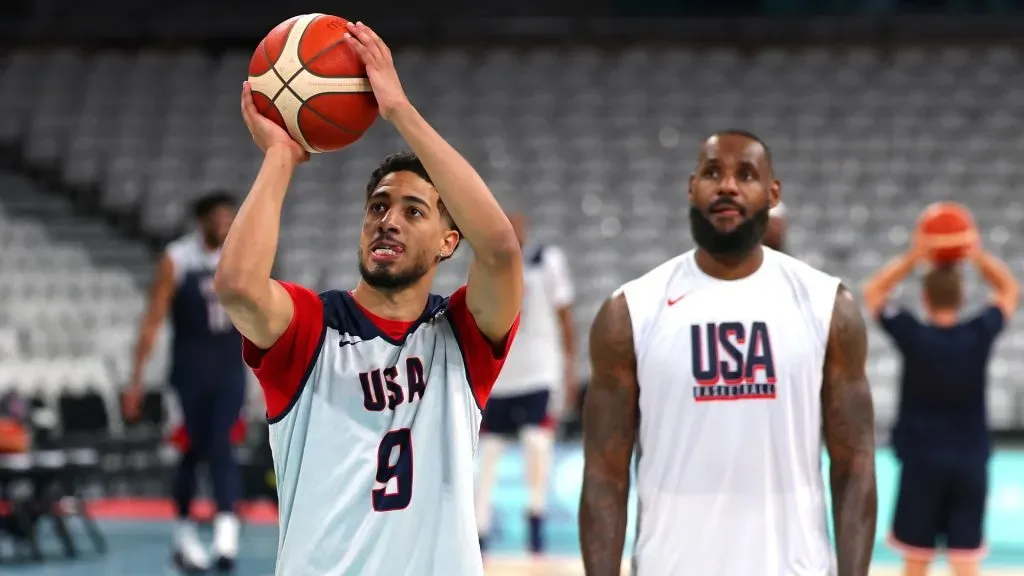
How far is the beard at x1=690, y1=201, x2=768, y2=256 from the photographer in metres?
3.37

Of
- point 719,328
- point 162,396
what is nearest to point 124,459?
point 162,396

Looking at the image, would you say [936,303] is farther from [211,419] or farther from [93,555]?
[93,555]

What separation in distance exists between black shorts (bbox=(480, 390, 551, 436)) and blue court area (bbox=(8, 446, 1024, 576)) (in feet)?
2.28

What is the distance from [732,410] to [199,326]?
14.8 feet

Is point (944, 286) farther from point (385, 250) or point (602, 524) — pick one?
point (385, 250)

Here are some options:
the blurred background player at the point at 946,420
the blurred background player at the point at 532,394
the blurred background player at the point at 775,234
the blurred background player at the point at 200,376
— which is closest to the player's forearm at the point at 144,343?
the blurred background player at the point at 200,376

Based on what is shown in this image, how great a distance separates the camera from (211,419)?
7293mm

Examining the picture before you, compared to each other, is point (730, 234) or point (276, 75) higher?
point (276, 75)

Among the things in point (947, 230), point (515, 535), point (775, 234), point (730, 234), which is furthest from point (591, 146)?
point (730, 234)

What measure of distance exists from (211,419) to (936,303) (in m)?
3.72

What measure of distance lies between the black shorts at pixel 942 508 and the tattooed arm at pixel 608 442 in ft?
8.58

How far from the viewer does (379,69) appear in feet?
8.71

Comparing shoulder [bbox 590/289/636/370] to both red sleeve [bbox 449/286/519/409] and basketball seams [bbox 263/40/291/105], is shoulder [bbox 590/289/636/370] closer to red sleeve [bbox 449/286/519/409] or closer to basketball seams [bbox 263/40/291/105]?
red sleeve [bbox 449/286/519/409]

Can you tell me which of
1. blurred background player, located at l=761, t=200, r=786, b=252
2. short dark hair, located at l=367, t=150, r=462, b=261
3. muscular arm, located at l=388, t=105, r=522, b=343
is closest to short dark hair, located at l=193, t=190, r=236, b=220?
blurred background player, located at l=761, t=200, r=786, b=252
